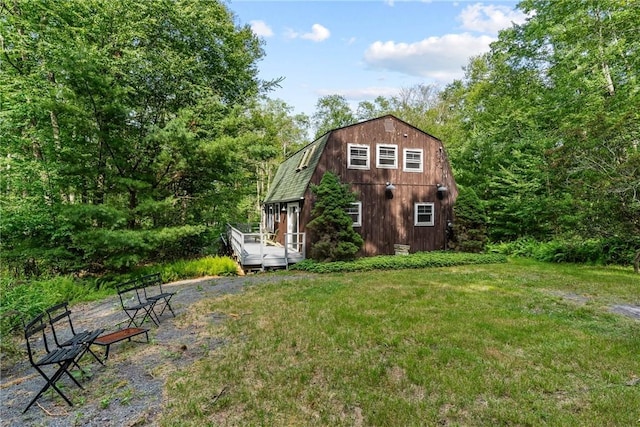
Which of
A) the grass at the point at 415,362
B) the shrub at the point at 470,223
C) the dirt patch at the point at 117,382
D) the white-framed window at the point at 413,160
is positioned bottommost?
the dirt patch at the point at 117,382

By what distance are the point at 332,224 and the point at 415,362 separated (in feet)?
25.4

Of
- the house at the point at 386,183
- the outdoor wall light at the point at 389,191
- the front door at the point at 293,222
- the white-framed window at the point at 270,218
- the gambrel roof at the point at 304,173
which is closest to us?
the gambrel roof at the point at 304,173

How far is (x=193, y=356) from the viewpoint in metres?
4.61

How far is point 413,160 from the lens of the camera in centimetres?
1409

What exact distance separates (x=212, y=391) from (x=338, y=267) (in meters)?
7.80

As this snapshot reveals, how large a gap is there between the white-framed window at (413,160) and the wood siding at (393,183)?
0.50 ft

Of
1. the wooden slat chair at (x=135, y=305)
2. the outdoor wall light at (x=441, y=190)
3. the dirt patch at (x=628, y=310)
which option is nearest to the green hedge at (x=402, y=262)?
the outdoor wall light at (x=441, y=190)

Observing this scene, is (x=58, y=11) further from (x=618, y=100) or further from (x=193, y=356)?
(x=618, y=100)

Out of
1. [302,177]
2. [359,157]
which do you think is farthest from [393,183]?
[302,177]

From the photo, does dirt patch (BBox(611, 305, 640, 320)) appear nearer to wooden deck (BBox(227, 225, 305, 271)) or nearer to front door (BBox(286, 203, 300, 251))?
wooden deck (BBox(227, 225, 305, 271))

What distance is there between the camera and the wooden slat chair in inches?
225

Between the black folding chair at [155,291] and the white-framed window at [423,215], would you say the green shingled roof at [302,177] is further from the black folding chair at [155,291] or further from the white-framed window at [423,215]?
the black folding chair at [155,291]

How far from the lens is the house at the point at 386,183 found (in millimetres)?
13180

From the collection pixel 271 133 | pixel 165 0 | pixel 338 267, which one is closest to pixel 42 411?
pixel 338 267
